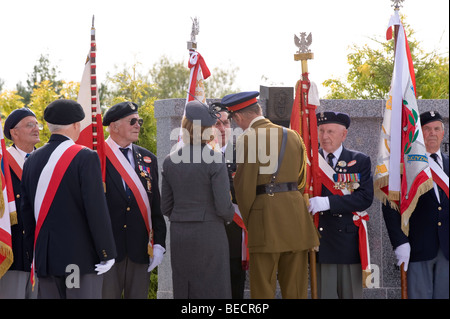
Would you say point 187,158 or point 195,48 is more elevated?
point 195,48

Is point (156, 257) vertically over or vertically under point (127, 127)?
under

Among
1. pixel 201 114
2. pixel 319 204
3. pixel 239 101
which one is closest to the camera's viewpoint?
pixel 201 114

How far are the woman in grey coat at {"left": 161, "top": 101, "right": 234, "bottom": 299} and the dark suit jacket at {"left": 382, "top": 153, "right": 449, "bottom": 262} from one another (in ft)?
5.05

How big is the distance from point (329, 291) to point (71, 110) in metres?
2.53

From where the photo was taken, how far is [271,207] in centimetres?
489

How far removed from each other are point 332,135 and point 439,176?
3.06 ft

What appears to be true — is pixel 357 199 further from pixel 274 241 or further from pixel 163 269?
pixel 163 269

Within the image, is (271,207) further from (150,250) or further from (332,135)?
(150,250)

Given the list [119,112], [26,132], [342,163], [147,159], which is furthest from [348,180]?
[26,132]

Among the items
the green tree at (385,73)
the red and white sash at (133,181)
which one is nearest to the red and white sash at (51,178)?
the red and white sash at (133,181)

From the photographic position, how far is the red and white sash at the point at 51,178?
4.27 m

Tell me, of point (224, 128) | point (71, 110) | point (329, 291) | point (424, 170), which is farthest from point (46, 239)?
point (424, 170)

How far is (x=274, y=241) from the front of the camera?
4859mm

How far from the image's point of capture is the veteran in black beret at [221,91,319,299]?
4.88 meters
